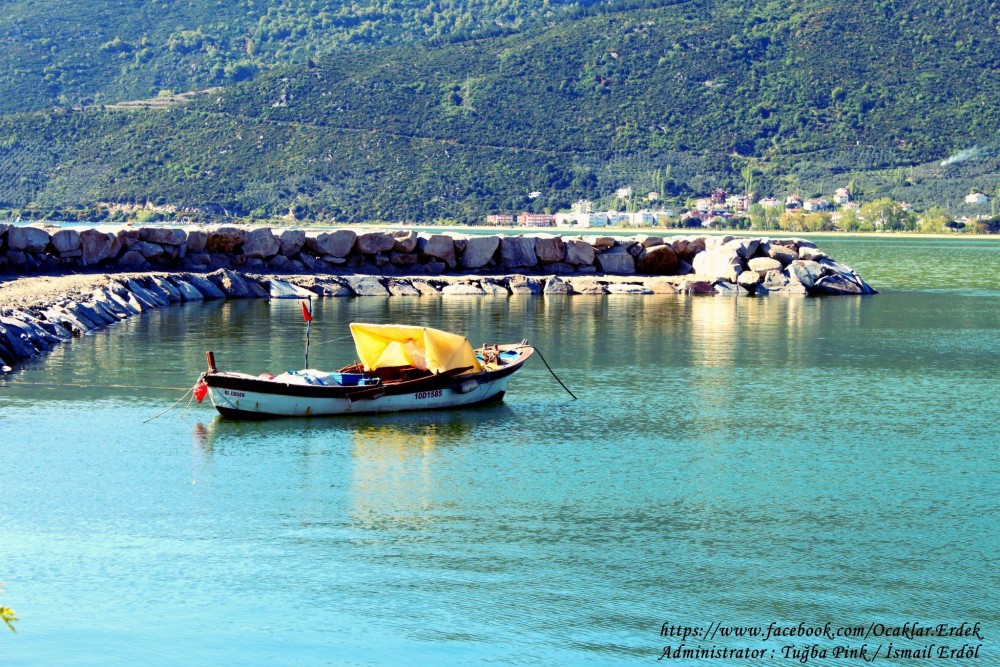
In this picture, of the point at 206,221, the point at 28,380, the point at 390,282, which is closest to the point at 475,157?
the point at 206,221

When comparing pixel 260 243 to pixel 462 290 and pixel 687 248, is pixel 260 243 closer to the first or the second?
pixel 462 290

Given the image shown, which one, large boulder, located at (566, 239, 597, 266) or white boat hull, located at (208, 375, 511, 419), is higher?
large boulder, located at (566, 239, 597, 266)

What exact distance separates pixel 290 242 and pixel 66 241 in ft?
20.5

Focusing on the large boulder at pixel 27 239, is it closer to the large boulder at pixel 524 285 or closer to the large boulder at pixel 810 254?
the large boulder at pixel 524 285

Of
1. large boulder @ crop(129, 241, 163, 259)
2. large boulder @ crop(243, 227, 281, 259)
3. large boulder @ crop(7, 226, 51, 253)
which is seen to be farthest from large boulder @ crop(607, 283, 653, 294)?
large boulder @ crop(7, 226, 51, 253)

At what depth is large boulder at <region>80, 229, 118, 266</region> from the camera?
1328 inches

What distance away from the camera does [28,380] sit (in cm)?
Answer: 1997

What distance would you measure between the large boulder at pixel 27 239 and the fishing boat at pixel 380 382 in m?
16.9

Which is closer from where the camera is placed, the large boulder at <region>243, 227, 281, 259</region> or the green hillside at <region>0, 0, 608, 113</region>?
the large boulder at <region>243, 227, 281, 259</region>

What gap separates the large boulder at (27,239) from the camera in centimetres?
3247

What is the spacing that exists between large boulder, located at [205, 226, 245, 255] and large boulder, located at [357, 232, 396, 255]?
3335 mm

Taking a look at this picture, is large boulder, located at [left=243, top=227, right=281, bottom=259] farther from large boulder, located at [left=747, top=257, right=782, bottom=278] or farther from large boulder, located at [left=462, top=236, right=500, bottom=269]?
large boulder, located at [left=747, top=257, right=782, bottom=278]

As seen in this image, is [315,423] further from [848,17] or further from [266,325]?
[848,17]

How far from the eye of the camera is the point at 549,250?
127 feet
